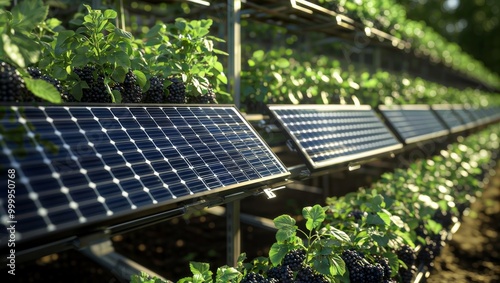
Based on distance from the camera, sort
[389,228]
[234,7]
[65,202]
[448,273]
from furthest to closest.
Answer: [448,273] → [234,7] → [389,228] → [65,202]

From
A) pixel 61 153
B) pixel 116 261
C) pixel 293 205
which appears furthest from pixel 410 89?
pixel 61 153

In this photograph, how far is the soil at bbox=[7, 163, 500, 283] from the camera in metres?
4.97

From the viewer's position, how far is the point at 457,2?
125 ft

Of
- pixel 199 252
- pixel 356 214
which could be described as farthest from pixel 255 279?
pixel 199 252

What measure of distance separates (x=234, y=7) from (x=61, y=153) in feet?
7.98

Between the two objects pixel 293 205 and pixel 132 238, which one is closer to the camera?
pixel 132 238

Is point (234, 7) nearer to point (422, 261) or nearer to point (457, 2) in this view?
point (422, 261)

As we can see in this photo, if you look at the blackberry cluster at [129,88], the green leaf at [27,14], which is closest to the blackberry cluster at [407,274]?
the blackberry cluster at [129,88]

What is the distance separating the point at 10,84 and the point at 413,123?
573 centimetres

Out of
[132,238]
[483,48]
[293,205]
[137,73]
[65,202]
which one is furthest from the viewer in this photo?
[483,48]

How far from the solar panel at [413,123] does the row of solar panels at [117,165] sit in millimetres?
2593

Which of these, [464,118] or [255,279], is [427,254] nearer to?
[255,279]

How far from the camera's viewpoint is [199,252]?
18.3ft

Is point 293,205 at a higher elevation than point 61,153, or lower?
lower
